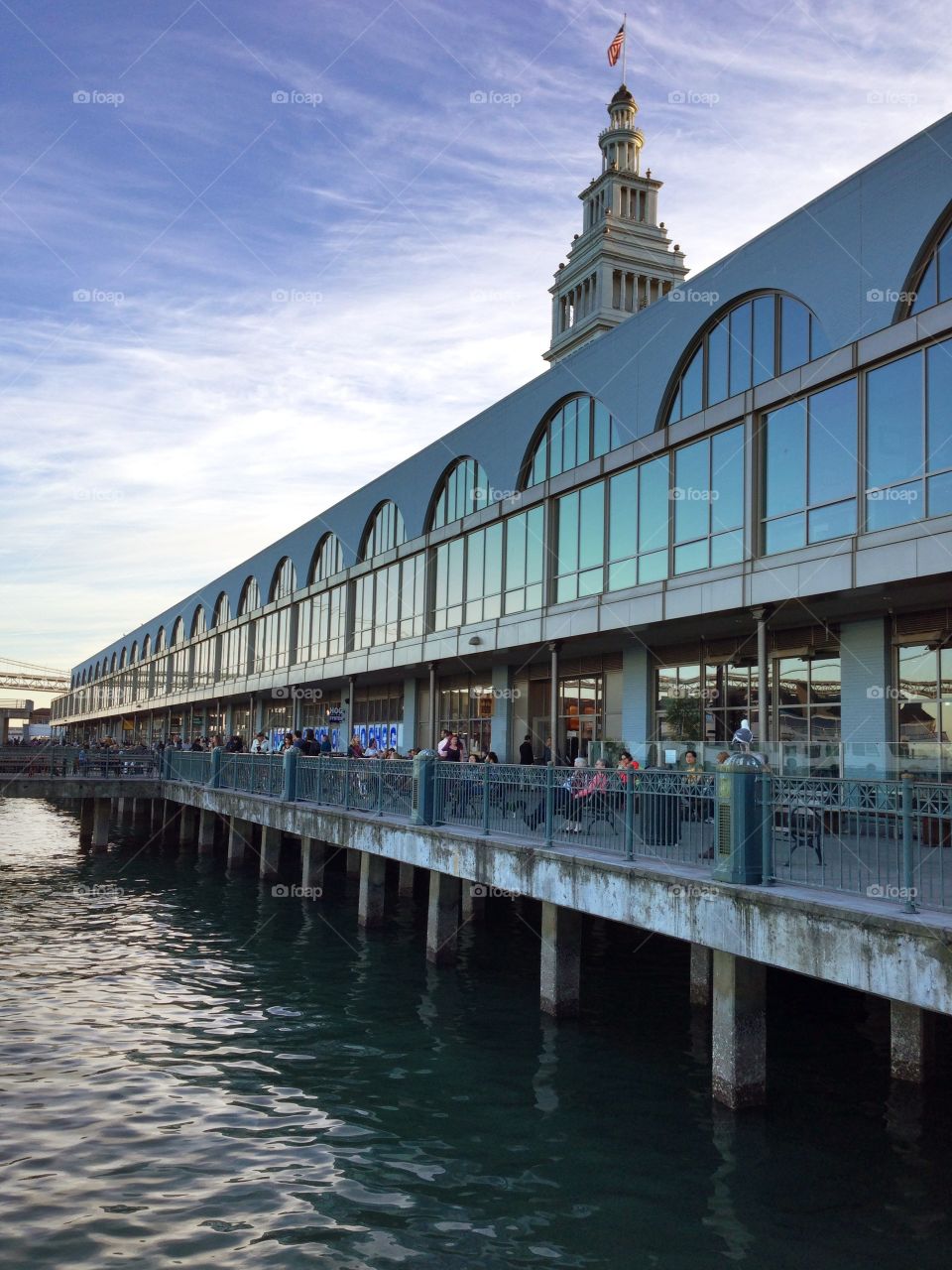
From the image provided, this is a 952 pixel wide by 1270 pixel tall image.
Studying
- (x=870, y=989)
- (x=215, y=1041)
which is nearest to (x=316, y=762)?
(x=215, y=1041)

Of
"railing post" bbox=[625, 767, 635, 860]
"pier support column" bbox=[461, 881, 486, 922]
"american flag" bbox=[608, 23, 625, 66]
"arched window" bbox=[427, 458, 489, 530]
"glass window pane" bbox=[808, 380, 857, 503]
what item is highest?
"american flag" bbox=[608, 23, 625, 66]

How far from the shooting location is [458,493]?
3175 centimetres

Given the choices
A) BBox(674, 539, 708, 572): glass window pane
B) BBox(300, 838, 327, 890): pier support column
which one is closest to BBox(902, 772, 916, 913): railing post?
BBox(674, 539, 708, 572): glass window pane

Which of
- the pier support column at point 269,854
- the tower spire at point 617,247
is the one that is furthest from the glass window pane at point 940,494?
the tower spire at point 617,247

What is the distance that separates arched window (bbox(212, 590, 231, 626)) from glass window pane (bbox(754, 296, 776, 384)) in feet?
149

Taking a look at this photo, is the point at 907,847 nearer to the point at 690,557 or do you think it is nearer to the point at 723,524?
the point at 723,524

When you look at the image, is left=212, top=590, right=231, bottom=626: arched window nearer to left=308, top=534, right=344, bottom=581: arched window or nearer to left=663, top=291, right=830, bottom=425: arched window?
left=308, top=534, right=344, bottom=581: arched window

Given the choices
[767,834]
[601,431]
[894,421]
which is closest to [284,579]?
[601,431]

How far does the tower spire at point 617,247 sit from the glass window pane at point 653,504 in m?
62.0

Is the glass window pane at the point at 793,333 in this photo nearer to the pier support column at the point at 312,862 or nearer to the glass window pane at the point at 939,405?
the glass window pane at the point at 939,405

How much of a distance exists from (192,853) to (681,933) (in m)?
27.3

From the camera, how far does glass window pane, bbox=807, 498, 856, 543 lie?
1661 centimetres

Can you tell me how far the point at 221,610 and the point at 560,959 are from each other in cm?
5198

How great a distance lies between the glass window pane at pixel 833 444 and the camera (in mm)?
16672
